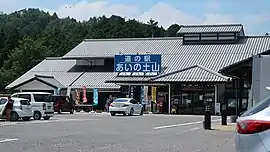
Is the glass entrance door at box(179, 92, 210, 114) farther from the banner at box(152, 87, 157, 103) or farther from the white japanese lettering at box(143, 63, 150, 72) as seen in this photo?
the white japanese lettering at box(143, 63, 150, 72)

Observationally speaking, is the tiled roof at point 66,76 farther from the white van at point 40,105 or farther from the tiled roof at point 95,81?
the white van at point 40,105

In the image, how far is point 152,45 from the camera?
62.9 meters

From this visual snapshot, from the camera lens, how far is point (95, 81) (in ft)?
192

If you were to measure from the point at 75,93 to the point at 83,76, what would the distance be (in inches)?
140

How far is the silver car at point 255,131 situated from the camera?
646 cm

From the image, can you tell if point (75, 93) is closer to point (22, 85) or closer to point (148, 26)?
point (22, 85)

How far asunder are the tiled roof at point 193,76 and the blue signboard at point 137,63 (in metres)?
2.79

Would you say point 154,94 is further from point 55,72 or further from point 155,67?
point 55,72

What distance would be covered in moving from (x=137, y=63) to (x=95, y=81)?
5.88 metres

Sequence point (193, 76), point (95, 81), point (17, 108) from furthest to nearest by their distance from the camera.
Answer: point (95, 81) → point (193, 76) → point (17, 108)

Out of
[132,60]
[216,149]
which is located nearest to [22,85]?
[132,60]

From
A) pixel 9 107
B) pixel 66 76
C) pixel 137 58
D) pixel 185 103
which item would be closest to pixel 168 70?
pixel 137 58

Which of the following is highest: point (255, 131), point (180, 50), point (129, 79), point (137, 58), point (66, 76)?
point (180, 50)

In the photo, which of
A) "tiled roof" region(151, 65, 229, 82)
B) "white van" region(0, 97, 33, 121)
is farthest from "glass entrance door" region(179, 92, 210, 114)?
"white van" region(0, 97, 33, 121)
